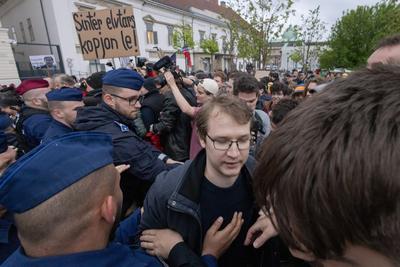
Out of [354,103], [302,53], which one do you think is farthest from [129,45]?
[302,53]

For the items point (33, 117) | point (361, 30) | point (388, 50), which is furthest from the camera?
point (361, 30)

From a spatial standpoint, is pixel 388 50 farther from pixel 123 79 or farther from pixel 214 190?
pixel 123 79

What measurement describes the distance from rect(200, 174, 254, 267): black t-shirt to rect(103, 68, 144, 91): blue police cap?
4.55ft

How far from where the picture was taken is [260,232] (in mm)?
1603

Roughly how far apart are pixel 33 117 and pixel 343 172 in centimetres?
360

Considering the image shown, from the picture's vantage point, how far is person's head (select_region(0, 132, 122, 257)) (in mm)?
957

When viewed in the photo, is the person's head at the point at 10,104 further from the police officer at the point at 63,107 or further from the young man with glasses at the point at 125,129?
the young man with glasses at the point at 125,129

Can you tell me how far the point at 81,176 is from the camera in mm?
1027

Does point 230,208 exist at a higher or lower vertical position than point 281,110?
lower

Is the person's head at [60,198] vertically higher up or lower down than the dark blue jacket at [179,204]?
higher up

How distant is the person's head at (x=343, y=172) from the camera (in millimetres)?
513

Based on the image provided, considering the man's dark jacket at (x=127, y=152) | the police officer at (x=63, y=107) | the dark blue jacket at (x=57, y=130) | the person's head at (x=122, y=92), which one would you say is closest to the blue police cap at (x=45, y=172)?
the man's dark jacket at (x=127, y=152)

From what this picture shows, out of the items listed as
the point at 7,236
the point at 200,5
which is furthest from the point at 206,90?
the point at 200,5

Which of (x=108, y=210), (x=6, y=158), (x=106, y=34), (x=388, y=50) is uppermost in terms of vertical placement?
(x=106, y=34)
